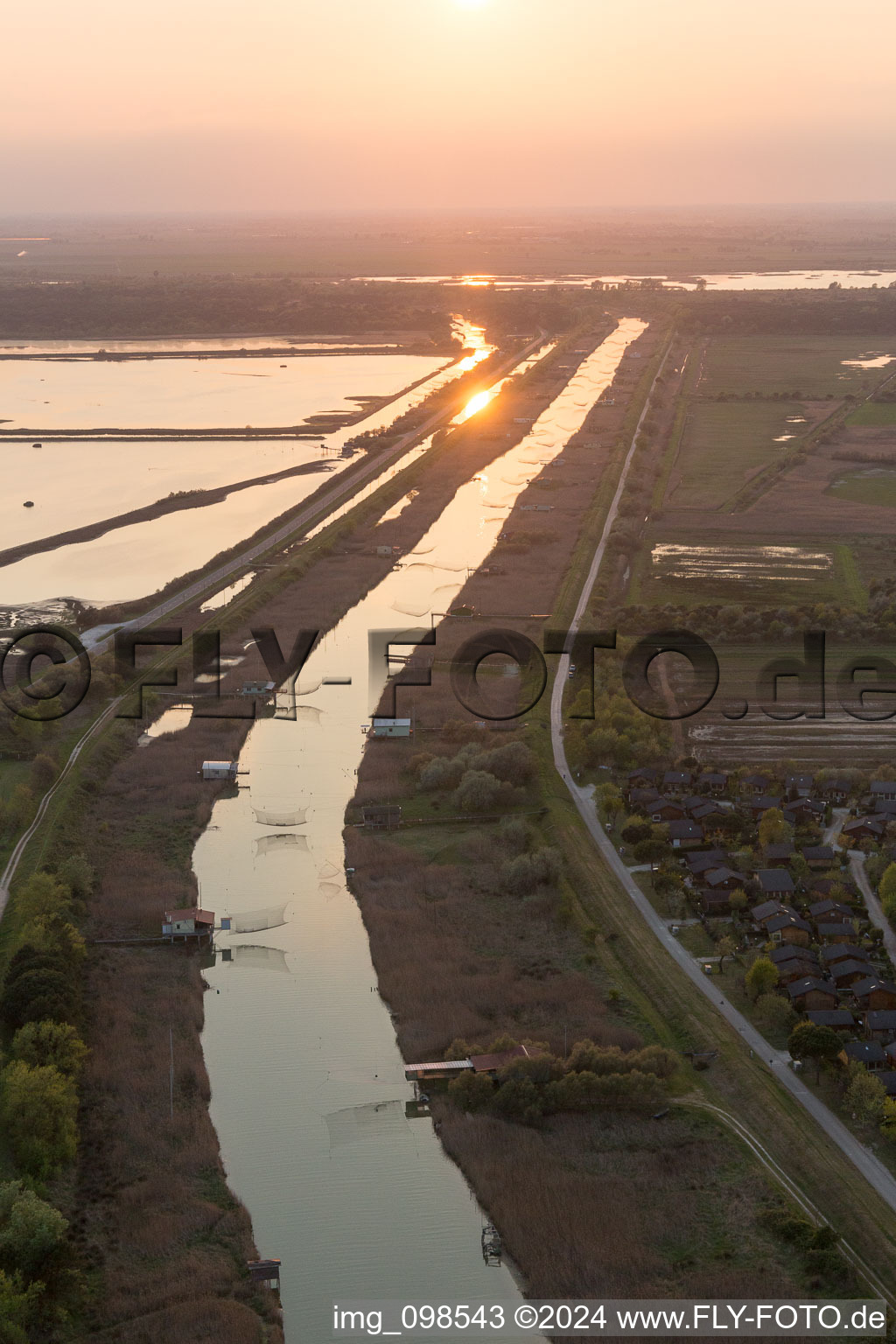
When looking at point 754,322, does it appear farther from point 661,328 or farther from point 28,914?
point 28,914

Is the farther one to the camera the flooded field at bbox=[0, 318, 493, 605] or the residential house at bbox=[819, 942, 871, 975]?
the flooded field at bbox=[0, 318, 493, 605]

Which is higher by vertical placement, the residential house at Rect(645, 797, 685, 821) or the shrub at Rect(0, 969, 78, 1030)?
the residential house at Rect(645, 797, 685, 821)

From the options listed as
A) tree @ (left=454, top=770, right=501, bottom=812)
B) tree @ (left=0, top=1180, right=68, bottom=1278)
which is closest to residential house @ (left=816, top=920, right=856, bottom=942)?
tree @ (left=454, top=770, right=501, bottom=812)

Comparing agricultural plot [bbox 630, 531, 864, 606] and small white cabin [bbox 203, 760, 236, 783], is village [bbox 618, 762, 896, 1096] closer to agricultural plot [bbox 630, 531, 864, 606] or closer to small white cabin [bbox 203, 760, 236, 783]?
small white cabin [bbox 203, 760, 236, 783]

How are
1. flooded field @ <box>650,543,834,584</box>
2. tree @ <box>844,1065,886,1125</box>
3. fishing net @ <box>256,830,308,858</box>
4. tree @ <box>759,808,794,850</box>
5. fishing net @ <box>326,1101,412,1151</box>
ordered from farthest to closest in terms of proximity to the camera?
1. flooded field @ <box>650,543,834,584</box>
2. fishing net @ <box>256,830,308,858</box>
3. tree @ <box>759,808,794,850</box>
4. fishing net @ <box>326,1101,412,1151</box>
5. tree @ <box>844,1065,886,1125</box>

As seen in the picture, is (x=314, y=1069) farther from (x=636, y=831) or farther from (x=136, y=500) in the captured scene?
(x=136, y=500)

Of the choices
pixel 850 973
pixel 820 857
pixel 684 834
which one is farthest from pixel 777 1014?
pixel 684 834
